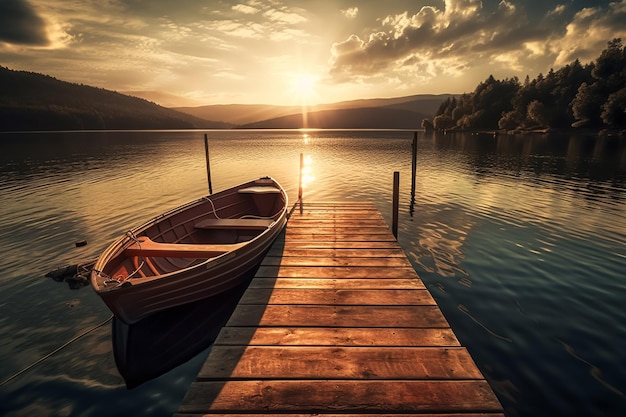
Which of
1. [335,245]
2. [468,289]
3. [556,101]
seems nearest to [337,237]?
[335,245]

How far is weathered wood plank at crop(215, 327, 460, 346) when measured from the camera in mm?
4699

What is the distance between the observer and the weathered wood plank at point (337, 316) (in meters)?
5.23

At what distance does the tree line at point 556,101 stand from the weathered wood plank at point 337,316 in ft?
304

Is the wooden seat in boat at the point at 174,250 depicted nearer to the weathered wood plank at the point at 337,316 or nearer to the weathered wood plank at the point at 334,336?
the weathered wood plank at the point at 337,316

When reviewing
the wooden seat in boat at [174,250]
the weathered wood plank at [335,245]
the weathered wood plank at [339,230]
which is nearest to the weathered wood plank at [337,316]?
the wooden seat in boat at [174,250]

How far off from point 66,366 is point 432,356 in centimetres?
754

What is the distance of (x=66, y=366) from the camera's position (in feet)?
20.9

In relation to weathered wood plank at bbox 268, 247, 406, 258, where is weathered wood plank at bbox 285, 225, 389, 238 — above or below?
above

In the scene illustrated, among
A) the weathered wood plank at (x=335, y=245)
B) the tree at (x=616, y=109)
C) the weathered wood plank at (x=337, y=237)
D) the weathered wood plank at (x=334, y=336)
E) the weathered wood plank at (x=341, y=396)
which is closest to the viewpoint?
Answer: the weathered wood plank at (x=341, y=396)

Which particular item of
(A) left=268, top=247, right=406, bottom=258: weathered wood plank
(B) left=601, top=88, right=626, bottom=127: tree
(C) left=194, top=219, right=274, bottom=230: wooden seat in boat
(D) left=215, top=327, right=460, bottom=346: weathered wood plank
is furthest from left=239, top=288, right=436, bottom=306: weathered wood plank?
(B) left=601, top=88, right=626, bottom=127: tree

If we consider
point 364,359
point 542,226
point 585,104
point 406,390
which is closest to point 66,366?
point 364,359

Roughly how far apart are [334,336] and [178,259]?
19.8 feet

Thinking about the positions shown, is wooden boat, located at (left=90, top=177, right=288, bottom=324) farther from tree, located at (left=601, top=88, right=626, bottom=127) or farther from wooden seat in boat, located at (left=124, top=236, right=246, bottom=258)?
tree, located at (left=601, top=88, right=626, bottom=127)

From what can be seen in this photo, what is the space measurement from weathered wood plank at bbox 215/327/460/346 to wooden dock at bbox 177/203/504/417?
0.06 feet
